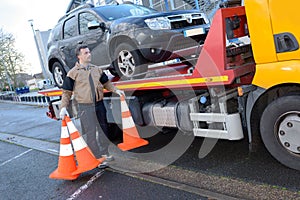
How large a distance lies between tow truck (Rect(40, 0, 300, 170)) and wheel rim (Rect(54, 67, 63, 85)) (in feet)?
11.8

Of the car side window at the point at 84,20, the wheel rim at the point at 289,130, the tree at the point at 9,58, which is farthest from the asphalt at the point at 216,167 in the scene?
the tree at the point at 9,58

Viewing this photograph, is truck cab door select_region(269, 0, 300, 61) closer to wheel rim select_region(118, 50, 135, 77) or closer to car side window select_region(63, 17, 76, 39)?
wheel rim select_region(118, 50, 135, 77)

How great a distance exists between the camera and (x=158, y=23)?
4.81 metres

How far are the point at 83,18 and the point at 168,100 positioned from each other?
9.65 feet

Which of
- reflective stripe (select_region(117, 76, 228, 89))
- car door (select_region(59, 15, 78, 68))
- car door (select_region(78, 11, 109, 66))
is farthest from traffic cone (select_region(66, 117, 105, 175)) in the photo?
car door (select_region(59, 15, 78, 68))

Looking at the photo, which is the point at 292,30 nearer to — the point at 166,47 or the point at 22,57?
the point at 166,47

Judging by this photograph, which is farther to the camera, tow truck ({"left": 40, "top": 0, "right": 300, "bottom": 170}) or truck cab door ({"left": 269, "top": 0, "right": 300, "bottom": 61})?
tow truck ({"left": 40, "top": 0, "right": 300, "bottom": 170})

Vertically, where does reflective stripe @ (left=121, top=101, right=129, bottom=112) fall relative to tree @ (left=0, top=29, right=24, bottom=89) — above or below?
below

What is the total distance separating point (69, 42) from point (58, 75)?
1.16 meters

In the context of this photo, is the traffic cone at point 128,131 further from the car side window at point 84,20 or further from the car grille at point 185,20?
the car side window at point 84,20

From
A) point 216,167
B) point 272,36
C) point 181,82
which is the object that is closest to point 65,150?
point 181,82

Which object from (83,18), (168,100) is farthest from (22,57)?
(168,100)

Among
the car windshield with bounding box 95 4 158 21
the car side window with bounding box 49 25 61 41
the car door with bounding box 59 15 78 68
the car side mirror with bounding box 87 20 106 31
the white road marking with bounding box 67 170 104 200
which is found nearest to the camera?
the white road marking with bounding box 67 170 104 200

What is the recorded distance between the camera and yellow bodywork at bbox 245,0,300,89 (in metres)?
2.90
